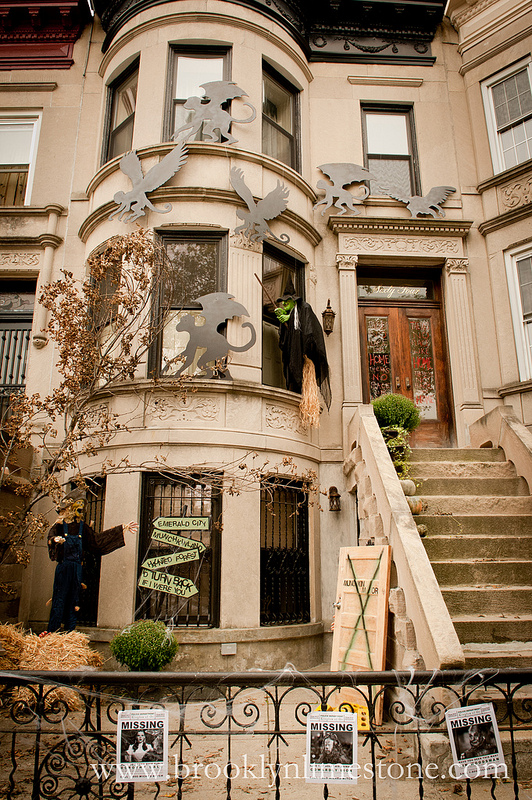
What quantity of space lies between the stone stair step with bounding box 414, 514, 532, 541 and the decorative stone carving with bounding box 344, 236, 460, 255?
581 cm

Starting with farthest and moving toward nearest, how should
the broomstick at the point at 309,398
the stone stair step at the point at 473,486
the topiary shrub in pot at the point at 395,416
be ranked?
the broomstick at the point at 309,398, the topiary shrub in pot at the point at 395,416, the stone stair step at the point at 473,486

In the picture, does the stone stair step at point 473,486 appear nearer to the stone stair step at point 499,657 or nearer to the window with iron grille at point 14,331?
the stone stair step at point 499,657

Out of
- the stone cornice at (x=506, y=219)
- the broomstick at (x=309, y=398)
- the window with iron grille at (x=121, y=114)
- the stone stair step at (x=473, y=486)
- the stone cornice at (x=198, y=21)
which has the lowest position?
the stone stair step at (x=473, y=486)

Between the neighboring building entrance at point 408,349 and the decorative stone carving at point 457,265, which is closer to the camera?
the neighboring building entrance at point 408,349

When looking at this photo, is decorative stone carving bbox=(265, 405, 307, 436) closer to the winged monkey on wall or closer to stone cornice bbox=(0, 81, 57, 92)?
the winged monkey on wall

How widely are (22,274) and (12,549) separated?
21.4 ft

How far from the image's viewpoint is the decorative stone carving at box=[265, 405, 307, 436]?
8.85 m

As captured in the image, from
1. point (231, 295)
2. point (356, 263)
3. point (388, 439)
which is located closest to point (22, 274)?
point (231, 295)

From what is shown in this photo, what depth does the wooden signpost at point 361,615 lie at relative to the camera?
5.60 meters

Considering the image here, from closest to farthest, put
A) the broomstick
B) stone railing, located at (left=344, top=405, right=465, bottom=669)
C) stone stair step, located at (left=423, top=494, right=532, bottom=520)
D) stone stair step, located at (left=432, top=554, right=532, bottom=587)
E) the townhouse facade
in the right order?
stone railing, located at (left=344, top=405, right=465, bottom=669), stone stair step, located at (left=432, top=554, right=532, bottom=587), stone stair step, located at (left=423, top=494, right=532, bottom=520), the townhouse facade, the broomstick

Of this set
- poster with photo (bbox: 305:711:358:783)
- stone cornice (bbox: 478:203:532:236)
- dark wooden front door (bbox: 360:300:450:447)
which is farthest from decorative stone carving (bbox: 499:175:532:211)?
poster with photo (bbox: 305:711:358:783)

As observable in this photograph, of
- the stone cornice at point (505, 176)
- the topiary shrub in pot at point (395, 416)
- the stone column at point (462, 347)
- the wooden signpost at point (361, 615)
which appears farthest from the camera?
the stone cornice at point (505, 176)

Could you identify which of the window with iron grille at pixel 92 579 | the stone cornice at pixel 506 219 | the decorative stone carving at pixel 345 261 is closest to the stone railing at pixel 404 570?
the window with iron grille at pixel 92 579

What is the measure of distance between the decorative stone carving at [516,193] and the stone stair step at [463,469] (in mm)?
5329
